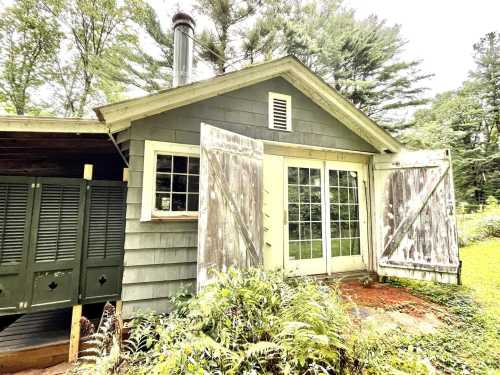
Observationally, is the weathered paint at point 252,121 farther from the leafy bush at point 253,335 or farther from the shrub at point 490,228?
the shrub at point 490,228

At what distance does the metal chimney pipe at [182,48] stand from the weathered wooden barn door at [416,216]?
4.05 meters

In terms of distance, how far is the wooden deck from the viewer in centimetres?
234

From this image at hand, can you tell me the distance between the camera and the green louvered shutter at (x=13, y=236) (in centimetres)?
240

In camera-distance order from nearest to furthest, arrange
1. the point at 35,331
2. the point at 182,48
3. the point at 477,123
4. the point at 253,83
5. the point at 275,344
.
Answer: the point at 275,344
the point at 35,331
the point at 253,83
the point at 182,48
the point at 477,123

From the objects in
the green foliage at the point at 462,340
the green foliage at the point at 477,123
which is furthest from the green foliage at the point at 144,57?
the green foliage at the point at 477,123

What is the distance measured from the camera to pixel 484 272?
4820 millimetres

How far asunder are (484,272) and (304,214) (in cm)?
415

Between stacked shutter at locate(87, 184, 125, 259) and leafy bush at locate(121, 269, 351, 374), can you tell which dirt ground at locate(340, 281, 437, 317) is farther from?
stacked shutter at locate(87, 184, 125, 259)

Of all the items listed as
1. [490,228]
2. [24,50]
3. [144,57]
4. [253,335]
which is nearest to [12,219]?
[253,335]

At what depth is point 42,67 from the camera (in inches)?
431

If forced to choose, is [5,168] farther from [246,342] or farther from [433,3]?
[433,3]

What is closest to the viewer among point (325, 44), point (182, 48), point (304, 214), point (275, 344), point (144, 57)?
point (275, 344)

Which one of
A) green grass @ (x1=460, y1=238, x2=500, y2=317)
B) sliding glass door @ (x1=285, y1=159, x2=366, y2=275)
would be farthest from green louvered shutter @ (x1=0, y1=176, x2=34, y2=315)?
green grass @ (x1=460, y1=238, x2=500, y2=317)

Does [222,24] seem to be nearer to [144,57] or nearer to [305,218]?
[144,57]
